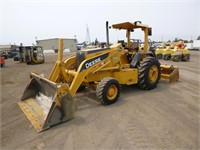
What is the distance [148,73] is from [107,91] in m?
1.99

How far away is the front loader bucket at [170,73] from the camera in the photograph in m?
7.06

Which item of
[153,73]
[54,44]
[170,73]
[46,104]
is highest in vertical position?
[54,44]

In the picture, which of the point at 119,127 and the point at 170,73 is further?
the point at 170,73

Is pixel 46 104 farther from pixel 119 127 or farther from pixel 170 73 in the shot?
pixel 170 73

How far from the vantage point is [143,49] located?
266 inches

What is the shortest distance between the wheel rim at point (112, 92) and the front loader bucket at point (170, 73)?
3192 mm

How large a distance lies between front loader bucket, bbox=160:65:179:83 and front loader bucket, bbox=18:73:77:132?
184 inches

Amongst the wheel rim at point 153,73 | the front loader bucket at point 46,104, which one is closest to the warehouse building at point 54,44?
the wheel rim at point 153,73

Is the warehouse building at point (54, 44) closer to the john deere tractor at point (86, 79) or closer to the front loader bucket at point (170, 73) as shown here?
the front loader bucket at point (170, 73)

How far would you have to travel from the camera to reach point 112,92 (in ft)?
16.0

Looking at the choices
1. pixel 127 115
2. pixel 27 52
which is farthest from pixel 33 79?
pixel 27 52


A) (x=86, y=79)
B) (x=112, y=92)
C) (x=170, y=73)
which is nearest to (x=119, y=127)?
(x=112, y=92)

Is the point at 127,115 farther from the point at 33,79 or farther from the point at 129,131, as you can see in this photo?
the point at 33,79

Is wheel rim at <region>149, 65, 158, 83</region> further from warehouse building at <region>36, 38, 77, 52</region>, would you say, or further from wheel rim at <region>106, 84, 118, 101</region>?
warehouse building at <region>36, 38, 77, 52</region>
